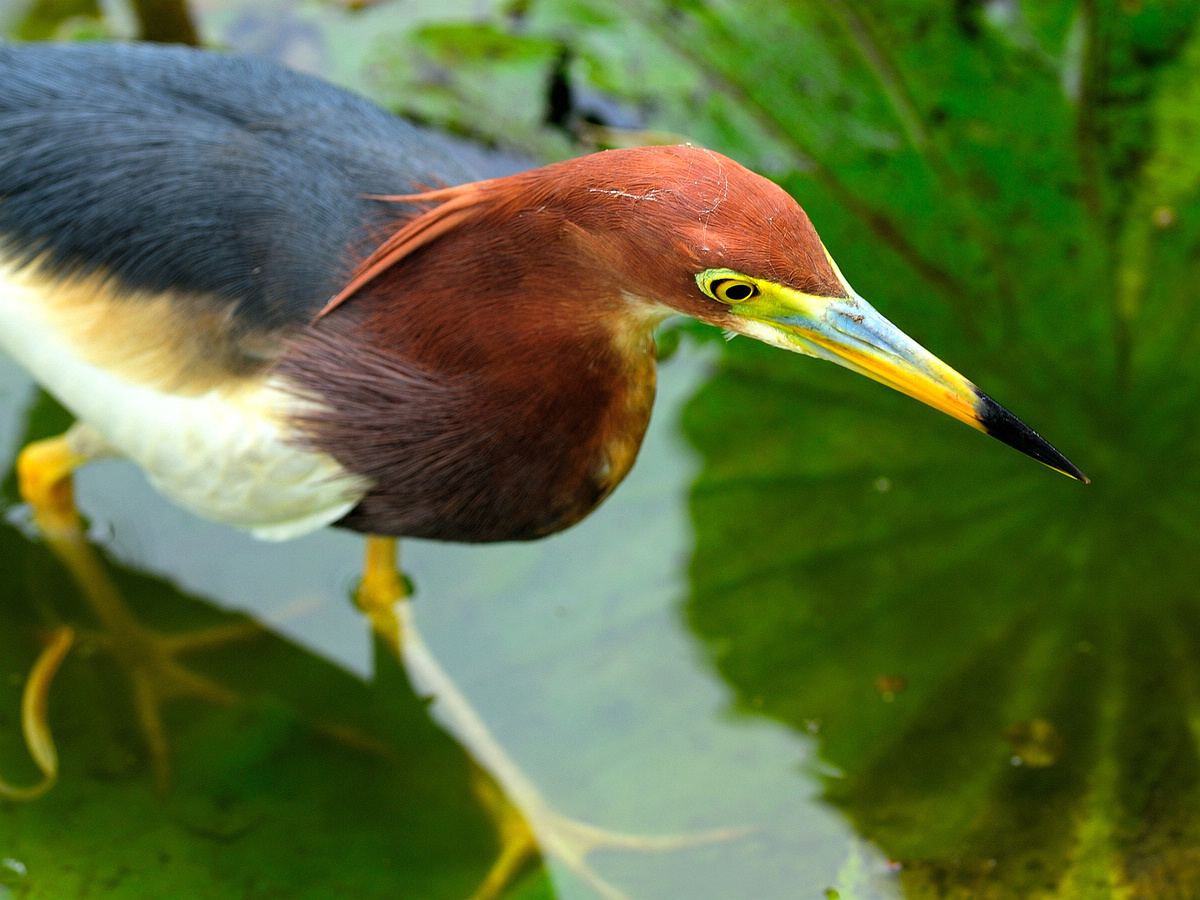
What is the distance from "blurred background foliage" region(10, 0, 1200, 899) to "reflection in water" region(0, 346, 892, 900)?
6 centimetres

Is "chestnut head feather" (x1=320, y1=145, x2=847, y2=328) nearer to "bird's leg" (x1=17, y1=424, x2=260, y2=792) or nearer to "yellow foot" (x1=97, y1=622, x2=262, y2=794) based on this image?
"bird's leg" (x1=17, y1=424, x2=260, y2=792)

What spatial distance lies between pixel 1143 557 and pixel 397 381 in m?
1.33

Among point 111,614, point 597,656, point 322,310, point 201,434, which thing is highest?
point 322,310

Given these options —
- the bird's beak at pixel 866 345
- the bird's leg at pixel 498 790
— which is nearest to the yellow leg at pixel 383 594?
the bird's leg at pixel 498 790

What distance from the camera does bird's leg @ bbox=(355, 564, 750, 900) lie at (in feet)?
6.25

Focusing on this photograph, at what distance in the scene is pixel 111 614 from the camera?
218cm

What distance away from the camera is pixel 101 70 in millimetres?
1747

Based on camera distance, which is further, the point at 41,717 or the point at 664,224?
the point at 41,717

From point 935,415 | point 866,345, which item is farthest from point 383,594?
point 866,345

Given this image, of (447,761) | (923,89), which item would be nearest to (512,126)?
(923,89)

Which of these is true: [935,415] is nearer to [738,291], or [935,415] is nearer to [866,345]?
[866,345]

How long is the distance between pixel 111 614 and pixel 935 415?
1628mm

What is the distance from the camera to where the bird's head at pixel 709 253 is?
46.6 inches

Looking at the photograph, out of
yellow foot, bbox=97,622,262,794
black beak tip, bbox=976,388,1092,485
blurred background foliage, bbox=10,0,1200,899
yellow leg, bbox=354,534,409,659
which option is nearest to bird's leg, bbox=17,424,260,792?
yellow foot, bbox=97,622,262,794
